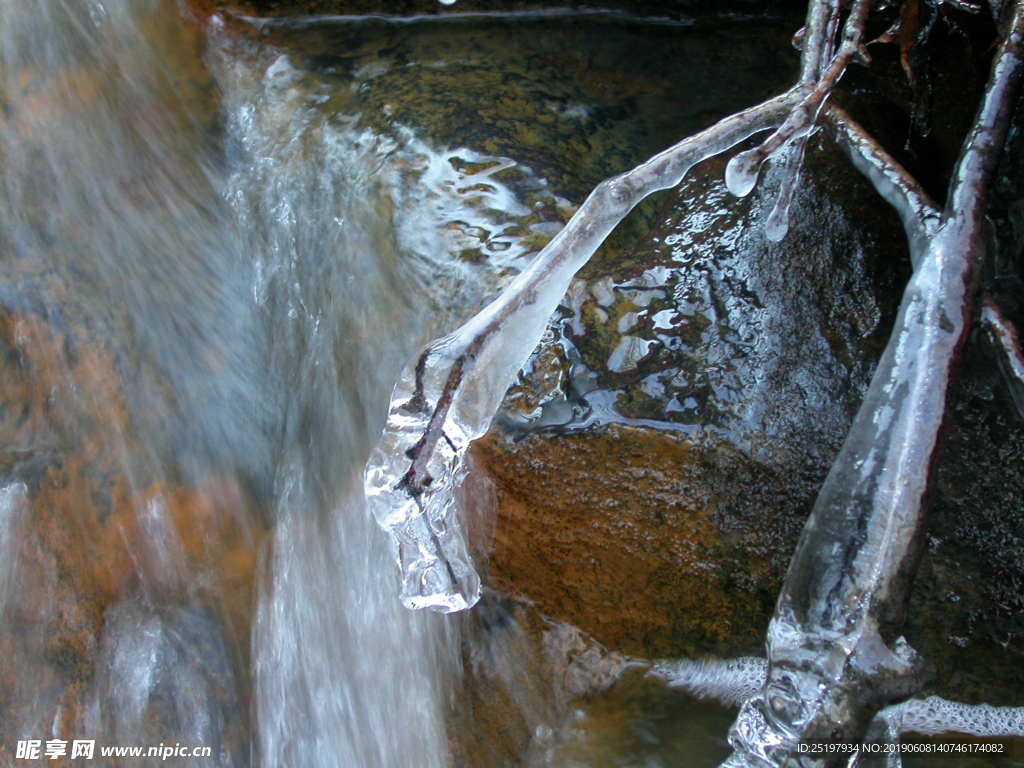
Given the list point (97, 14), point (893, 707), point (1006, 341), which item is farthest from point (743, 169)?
point (97, 14)

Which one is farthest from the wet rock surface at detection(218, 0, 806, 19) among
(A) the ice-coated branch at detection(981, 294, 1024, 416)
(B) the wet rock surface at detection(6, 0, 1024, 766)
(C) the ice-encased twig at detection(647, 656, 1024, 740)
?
(C) the ice-encased twig at detection(647, 656, 1024, 740)

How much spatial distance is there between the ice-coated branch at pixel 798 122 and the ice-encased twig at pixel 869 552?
46 cm

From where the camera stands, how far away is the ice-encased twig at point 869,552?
131 centimetres

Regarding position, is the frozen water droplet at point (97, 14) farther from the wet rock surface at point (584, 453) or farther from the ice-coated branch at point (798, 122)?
the ice-coated branch at point (798, 122)

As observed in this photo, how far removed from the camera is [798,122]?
183 centimetres

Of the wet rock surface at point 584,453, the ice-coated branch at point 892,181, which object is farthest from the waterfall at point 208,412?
the ice-coated branch at point 892,181

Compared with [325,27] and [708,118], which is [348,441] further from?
[325,27]

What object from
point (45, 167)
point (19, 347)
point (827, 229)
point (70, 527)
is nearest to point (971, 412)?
point (827, 229)

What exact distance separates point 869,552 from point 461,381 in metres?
0.89

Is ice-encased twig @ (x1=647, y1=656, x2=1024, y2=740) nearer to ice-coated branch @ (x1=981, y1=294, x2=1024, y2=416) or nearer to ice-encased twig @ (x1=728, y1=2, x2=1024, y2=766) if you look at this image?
ice-encased twig @ (x1=728, y1=2, x2=1024, y2=766)

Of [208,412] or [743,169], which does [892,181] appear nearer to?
[743,169]

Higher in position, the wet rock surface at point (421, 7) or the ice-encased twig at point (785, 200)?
the wet rock surface at point (421, 7)

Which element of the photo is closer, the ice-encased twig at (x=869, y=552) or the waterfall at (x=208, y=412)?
the ice-encased twig at (x=869, y=552)

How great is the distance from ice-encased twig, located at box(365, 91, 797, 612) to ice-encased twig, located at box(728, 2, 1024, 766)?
62 cm
